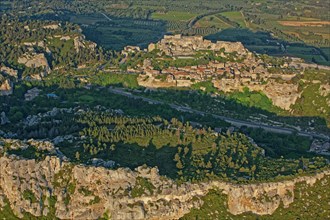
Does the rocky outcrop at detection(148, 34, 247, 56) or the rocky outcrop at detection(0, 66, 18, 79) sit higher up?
the rocky outcrop at detection(148, 34, 247, 56)

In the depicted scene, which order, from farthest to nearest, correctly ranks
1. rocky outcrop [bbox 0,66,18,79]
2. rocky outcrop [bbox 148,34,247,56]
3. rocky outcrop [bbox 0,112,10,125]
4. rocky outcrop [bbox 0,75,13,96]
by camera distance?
rocky outcrop [bbox 148,34,247,56]
rocky outcrop [bbox 0,66,18,79]
rocky outcrop [bbox 0,75,13,96]
rocky outcrop [bbox 0,112,10,125]

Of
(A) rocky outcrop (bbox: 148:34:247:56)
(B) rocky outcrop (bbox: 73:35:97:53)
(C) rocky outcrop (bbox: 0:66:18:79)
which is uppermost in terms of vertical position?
(A) rocky outcrop (bbox: 148:34:247:56)

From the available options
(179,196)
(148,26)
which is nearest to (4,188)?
(179,196)

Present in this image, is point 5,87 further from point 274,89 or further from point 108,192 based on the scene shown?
point 108,192

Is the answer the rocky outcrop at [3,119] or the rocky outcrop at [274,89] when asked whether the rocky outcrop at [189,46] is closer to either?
the rocky outcrop at [274,89]

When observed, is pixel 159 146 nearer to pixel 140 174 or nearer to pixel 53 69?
pixel 140 174

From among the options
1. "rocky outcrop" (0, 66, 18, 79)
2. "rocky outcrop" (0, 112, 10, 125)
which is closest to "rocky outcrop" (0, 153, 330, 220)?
"rocky outcrop" (0, 112, 10, 125)

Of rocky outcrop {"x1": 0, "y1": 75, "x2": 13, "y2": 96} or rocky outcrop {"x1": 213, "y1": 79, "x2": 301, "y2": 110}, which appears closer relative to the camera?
rocky outcrop {"x1": 0, "y1": 75, "x2": 13, "y2": 96}

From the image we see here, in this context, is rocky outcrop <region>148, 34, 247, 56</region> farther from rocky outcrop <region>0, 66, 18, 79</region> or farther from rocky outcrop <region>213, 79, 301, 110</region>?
rocky outcrop <region>0, 66, 18, 79</region>

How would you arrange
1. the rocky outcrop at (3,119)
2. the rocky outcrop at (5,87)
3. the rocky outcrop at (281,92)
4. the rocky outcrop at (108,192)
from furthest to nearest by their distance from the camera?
the rocky outcrop at (281,92), the rocky outcrop at (5,87), the rocky outcrop at (3,119), the rocky outcrop at (108,192)

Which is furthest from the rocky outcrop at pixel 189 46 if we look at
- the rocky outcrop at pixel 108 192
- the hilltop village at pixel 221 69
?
the rocky outcrop at pixel 108 192
